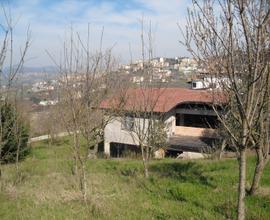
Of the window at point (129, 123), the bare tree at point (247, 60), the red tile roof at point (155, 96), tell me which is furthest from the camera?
the window at point (129, 123)

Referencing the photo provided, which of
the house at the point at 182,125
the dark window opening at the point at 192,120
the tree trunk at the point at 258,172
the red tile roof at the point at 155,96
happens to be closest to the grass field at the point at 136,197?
the tree trunk at the point at 258,172

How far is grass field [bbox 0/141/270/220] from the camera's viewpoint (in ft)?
22.2

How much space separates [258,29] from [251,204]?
14.3 feet

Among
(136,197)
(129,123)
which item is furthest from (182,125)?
(136,197)

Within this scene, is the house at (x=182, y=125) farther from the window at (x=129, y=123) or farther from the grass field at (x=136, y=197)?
the grass field at (x=136, y=197)

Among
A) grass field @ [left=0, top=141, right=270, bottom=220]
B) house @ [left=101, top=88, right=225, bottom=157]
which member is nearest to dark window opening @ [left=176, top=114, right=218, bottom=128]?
house @ [left=101, top=88, right=225, bottom=157]

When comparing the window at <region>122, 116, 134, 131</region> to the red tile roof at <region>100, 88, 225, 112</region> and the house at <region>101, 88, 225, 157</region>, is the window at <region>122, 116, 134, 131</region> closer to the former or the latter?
the red tile roof at <region>100, 88, 225, 112</region>

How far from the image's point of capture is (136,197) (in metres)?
8.14

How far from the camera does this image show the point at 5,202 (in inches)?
324

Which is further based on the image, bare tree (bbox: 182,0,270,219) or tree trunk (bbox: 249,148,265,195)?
tree trunk (bbox: 249,148,265,195)

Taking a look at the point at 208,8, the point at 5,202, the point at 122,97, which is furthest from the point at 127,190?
the point at 122,97

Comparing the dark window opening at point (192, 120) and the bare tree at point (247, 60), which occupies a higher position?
the bare tree at point (247, 60)

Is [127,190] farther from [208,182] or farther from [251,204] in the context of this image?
[251,204]

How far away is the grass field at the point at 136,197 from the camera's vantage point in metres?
6.77
